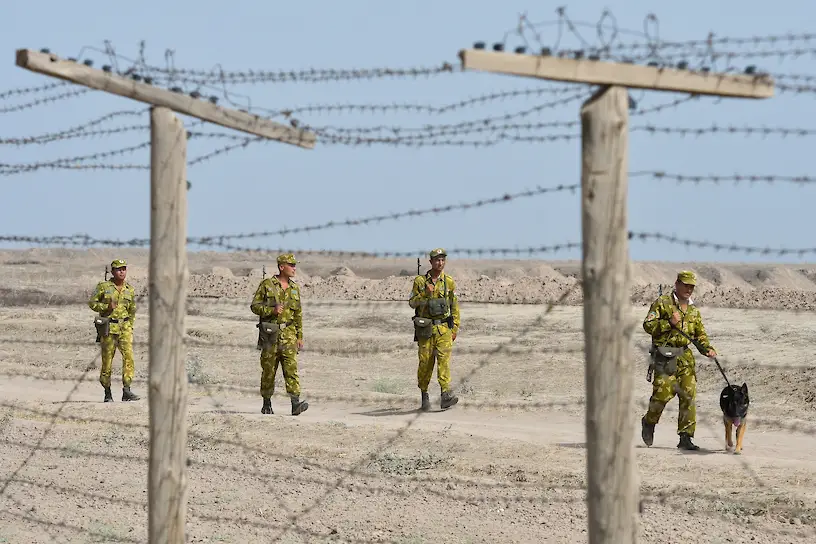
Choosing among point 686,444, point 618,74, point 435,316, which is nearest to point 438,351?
point 435,316

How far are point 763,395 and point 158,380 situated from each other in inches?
516

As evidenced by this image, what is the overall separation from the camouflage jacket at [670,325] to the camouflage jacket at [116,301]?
6761 millimetres

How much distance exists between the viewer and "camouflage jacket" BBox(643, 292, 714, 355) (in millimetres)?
10977

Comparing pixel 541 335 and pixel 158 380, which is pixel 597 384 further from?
pixel 541 335

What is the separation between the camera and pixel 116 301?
15062 millimetres

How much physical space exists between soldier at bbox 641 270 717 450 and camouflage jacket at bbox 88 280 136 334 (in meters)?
6.75

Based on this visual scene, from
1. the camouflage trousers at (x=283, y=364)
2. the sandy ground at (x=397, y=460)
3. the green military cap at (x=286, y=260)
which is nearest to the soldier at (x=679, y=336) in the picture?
the sandy ground at (x=397, y=460)

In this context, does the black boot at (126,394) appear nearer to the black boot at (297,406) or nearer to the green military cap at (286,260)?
the black boot at (297,406)

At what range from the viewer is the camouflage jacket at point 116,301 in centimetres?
1499

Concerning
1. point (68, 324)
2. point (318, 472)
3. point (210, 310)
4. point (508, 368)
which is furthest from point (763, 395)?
point (210, 310)

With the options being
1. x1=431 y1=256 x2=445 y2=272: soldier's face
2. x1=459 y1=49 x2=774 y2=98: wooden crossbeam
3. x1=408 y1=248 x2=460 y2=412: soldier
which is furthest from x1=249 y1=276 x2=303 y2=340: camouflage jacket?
x1=459 y1=49 x2=774 y2=98: wooden crossbeam

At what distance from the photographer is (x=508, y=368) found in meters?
21.6

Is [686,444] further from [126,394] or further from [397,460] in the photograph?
[126,394]

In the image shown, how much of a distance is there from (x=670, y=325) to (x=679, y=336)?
156mm
